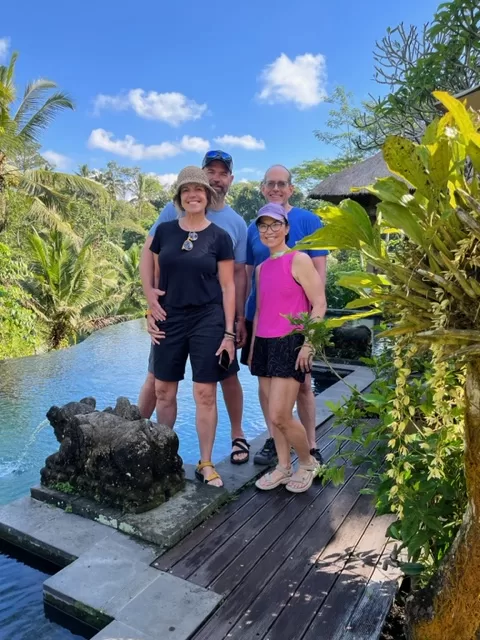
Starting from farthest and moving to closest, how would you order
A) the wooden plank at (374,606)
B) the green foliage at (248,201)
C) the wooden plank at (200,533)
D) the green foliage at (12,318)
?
the green foliage at (248,201) → the green foliage at (12,318) → the wooden plank at (200,533) → the wooden plank at (374,606)

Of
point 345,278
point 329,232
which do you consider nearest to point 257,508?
point 345,278

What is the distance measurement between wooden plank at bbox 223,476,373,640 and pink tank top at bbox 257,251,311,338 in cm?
100

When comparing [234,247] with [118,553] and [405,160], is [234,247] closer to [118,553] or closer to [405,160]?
[118,553]

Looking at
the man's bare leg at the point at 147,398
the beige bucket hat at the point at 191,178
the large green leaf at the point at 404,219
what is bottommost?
the man's bare leg at the point at 147,398

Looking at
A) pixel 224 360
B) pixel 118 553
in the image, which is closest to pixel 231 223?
pixel 224 360

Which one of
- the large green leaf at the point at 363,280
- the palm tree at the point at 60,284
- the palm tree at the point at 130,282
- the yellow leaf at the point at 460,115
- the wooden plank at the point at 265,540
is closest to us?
the yellow leaf at the point at 460,115

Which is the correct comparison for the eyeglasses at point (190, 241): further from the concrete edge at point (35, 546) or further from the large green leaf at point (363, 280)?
the concrete edge at point (35, 546)

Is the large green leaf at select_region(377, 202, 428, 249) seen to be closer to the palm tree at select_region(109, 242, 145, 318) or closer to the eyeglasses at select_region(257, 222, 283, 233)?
the eyeglasses at select_region(257, 222, 283, 233)

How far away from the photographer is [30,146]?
450 inches

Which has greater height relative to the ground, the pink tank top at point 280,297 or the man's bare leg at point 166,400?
the pink tank top at point 280,297

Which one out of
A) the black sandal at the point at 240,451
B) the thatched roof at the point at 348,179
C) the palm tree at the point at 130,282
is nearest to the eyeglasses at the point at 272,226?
the black sandal at the point at 240,451

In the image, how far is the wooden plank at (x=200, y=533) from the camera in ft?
6.88

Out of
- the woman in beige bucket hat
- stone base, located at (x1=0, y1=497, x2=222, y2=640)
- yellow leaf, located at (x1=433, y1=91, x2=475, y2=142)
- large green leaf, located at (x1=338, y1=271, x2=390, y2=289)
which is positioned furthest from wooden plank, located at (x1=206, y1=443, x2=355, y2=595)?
yellow leaf, located at (x1=433, y1=91, x2=475, y2=142)

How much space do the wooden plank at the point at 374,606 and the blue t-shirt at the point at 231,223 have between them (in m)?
1.86
